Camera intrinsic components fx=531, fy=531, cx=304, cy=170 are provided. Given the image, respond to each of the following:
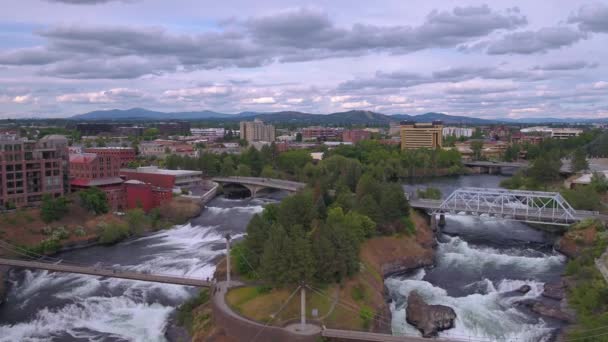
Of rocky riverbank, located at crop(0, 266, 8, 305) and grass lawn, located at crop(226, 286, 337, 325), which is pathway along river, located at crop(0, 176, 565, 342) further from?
grass lawn, located at crop(226, 286, 337, 325)

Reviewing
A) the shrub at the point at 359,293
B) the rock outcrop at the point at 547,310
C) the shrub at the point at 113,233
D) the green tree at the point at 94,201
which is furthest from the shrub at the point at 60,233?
the rock outcrop at the point at 547,310

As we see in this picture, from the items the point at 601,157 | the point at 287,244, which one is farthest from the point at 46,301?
the point at 601,157

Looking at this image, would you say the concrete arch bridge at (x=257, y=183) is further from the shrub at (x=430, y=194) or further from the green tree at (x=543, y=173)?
the green tree at (x=543, y=173)

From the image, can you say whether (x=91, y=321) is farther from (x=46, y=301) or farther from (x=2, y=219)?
(x=2, y=219)

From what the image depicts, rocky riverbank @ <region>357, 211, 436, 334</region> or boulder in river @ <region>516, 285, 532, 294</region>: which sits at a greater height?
rocky riverbank @ <region>357, 211, 436, 334</region>

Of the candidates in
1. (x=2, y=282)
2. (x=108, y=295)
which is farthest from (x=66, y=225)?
(x=108, y=295)

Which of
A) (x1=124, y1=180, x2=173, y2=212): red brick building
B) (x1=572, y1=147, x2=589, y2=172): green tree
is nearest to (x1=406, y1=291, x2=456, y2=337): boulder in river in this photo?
(x1=124, y1=180, x2=173, y2=212): red brick building
